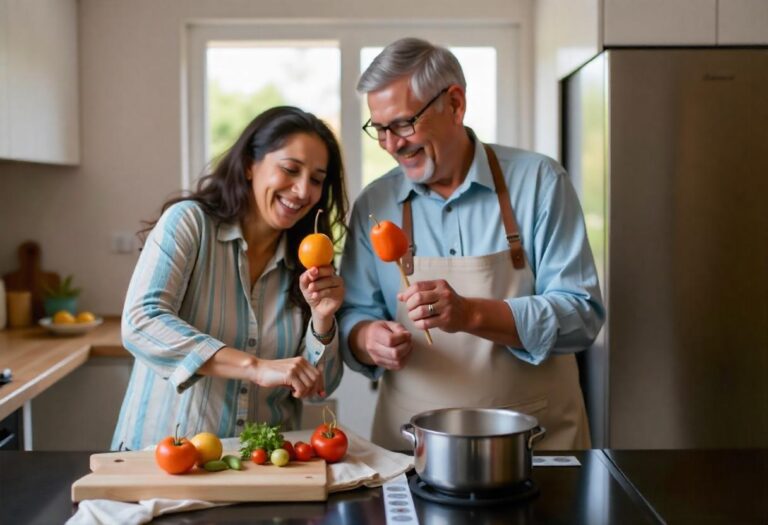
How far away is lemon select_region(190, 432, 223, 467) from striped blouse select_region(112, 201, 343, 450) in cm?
25

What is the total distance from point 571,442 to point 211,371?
0.86m

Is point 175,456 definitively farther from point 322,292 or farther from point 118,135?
point 118,135

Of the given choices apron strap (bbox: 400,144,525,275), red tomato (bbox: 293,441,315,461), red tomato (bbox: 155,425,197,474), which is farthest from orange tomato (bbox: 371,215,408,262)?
red tomato (bbox: 155,425,197,474)

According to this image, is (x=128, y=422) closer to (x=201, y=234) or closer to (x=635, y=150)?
(x=201, y=234)

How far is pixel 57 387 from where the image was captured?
334cm

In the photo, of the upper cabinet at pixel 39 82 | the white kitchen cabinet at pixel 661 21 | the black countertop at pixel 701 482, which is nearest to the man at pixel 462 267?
the black countertop at pixel 701 482

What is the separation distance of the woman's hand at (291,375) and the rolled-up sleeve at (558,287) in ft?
1.55

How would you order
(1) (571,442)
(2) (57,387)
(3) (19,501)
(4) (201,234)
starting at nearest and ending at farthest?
(3) (19,501) → (4) (201,234) → (1) (571,442) → (2) (57,387)


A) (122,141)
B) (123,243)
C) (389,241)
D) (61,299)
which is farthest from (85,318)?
(389,241)

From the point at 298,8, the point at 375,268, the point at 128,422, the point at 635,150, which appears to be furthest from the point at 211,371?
the point at 298,8

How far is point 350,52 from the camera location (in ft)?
12.7

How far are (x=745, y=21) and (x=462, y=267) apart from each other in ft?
4.64

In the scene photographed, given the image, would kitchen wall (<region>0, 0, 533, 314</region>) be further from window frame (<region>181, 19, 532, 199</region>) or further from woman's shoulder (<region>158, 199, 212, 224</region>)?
woman's shoulder (<region>158, 199, 212, 224</region>)

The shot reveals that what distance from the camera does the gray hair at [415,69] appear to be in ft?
6.73
